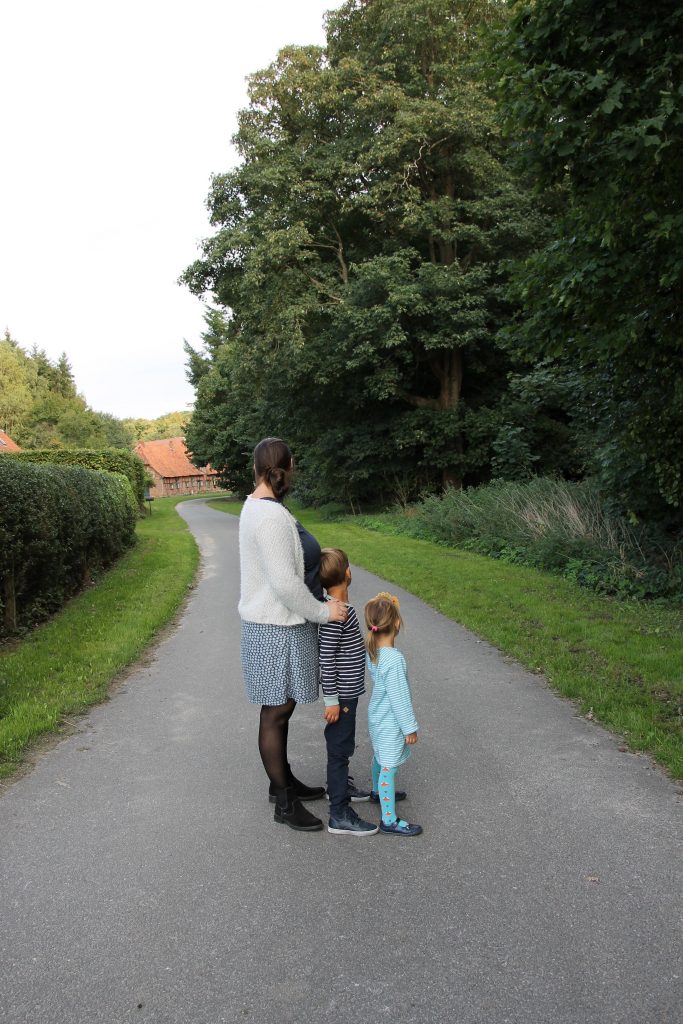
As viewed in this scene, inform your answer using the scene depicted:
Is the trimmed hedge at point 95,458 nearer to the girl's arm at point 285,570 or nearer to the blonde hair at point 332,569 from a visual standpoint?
the blonde hair at point 332,569

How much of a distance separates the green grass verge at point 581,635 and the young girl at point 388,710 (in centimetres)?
164

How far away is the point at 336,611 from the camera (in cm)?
328

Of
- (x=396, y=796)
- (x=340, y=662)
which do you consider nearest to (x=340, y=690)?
(x=340, y=662)

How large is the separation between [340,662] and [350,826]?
2.64 feet

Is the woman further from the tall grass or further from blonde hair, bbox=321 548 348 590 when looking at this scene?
the tall grass

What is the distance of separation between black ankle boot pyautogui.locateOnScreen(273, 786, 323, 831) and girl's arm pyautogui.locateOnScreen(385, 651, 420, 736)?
65 cm

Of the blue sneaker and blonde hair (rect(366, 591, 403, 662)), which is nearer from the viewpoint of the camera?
blonde hair (rect(366, 591, 403, 662))

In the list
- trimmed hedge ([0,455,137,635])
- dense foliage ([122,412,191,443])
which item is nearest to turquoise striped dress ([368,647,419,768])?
trimmed hedge ([0,455,137,635])

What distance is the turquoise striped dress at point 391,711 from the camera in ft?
11.2

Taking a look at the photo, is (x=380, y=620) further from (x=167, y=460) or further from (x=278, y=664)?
(x=167, y=460)

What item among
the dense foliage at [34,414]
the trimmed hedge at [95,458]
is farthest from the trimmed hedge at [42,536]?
the dense foliage at [34,414]

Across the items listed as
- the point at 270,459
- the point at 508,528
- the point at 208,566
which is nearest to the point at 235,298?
the point at 208,566

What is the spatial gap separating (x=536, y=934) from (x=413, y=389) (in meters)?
23.3

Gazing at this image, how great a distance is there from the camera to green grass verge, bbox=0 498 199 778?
516 centimetres
